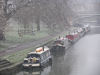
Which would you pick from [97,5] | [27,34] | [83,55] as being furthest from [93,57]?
[97,5]

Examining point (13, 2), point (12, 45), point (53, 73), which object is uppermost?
point (13, 2)

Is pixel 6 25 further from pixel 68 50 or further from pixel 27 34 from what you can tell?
pixel 27 34

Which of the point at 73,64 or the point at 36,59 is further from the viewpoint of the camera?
the point at 73,64

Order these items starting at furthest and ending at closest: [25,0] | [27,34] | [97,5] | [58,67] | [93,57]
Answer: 1. [97,5]
2. [27,34]
3. [25,0]
4. [93,57]
5. [58,67]

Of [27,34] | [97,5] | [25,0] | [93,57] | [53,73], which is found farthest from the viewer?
[97,5]

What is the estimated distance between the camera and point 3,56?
86.5 ft

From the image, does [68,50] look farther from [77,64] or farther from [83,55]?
[77,64]

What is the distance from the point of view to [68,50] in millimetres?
38250

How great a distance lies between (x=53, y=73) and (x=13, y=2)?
50.5 feet

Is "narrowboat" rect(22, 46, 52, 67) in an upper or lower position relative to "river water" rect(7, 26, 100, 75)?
upper

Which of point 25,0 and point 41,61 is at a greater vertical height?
point 25,0

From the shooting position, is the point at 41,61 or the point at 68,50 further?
the point at 68,50

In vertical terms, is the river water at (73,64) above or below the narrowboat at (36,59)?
below

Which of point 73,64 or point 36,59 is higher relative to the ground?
point 36,59
